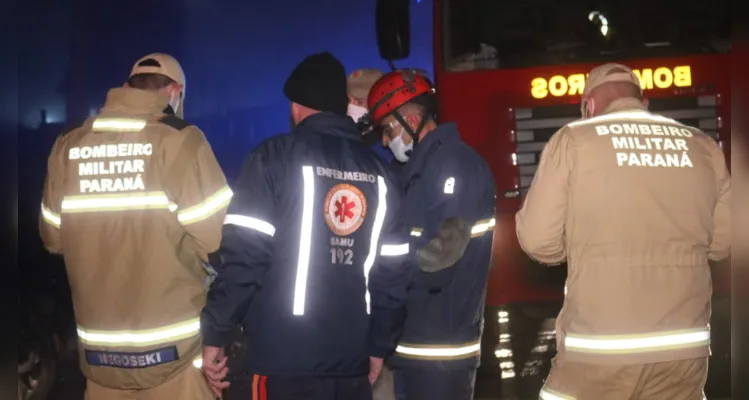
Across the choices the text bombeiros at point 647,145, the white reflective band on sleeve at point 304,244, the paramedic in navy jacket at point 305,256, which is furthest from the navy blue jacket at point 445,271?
the text bombeiros at point 647,145

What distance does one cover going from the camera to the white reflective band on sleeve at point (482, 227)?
11.5 feet

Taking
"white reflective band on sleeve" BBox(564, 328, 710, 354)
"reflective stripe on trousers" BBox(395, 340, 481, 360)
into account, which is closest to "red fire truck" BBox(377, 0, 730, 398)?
"reflective stripe on trousers" BBox(395, 340, 481, 360)

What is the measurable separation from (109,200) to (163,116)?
1.30 feet

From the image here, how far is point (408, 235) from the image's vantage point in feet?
10.7

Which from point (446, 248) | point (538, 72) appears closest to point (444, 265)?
point (446, 248)

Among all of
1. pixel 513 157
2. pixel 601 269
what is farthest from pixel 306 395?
pixel 513 157

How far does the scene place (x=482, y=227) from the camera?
11.6 feet

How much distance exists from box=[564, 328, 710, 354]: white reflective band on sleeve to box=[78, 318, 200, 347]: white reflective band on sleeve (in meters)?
1.47

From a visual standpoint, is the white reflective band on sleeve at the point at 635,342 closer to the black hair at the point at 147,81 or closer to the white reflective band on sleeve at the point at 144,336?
the white reflective band on sleeve at the point at 144,336

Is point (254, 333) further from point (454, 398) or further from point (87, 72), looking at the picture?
point (87, 72)

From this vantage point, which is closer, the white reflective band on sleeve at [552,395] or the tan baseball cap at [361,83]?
the white reflective band on sleeve at [552,395]

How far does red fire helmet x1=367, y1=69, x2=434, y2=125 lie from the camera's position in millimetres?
3725

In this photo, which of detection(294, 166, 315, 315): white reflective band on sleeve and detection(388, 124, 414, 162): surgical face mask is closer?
detection(294, 166, 315, 315): white reflective band on sleeve

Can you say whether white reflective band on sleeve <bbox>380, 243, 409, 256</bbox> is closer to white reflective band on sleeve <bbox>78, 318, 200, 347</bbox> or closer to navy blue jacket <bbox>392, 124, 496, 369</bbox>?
navy blue jacket <bbox>392, 124, 496, 369</bbox>
